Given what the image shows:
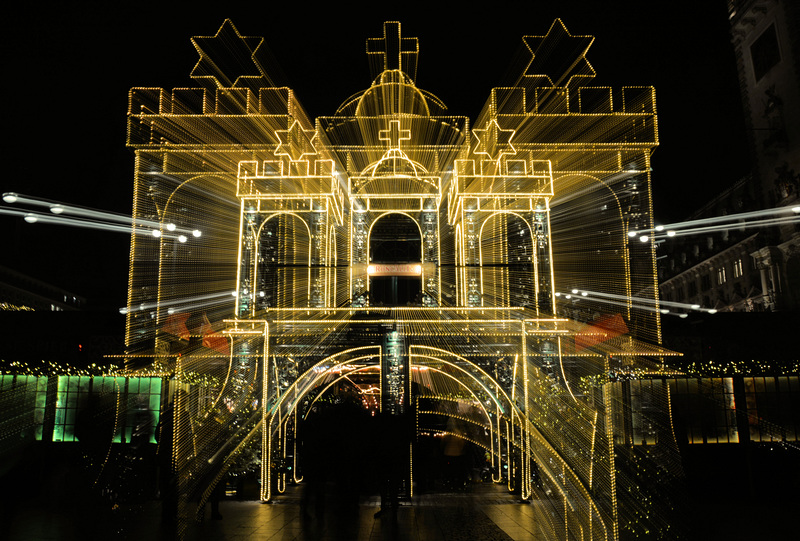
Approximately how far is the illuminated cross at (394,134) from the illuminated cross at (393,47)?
4.98 feet

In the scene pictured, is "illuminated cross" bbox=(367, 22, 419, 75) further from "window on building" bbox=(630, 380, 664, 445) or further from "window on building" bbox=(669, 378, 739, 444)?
"window on building" bbox=(669, 378, 739, 444)

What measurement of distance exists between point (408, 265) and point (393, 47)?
5.23 meters

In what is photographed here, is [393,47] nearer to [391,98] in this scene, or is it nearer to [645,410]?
[391,98]

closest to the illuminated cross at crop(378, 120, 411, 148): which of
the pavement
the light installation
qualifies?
the light installation

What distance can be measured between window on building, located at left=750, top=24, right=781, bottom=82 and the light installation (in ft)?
53.0

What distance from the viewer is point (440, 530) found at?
770 centimetres

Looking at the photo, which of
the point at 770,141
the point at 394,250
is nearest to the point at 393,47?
the point at 394,250

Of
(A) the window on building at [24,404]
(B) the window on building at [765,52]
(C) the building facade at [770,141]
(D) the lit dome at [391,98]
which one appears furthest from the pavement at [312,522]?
(B) the window on building at [765,52]

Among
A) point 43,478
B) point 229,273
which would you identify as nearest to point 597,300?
point 229,273

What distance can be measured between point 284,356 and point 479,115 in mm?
8394

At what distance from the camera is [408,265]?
41.4 feet

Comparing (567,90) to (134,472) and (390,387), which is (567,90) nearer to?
(390,387)

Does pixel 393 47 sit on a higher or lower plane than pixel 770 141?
lower

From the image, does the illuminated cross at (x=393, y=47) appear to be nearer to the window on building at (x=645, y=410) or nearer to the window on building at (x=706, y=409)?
the window on building at (x=645, y=410)
